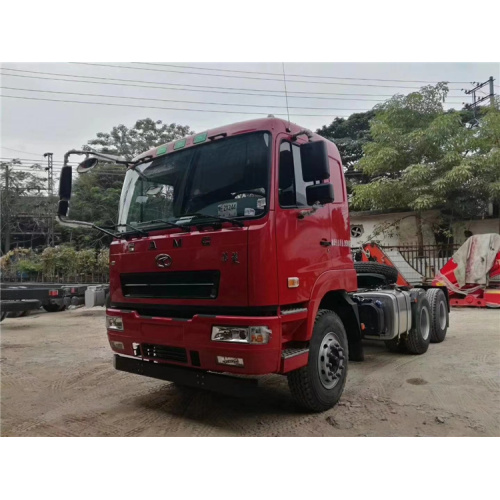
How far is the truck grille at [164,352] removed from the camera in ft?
10.9

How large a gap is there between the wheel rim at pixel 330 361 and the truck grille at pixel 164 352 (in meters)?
1.18

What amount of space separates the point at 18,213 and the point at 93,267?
25.6ft

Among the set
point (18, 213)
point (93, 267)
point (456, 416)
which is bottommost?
point (456, 416)

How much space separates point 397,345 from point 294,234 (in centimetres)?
358

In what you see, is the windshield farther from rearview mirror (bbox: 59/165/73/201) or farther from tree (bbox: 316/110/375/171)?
tree (bbox: 316/110/375/171)

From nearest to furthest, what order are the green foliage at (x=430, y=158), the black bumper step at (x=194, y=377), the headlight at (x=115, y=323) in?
the black bumper step at (x=194, y=377) < the headlight at (x=115, y=323) < the green foliage at (x=430, y=158)

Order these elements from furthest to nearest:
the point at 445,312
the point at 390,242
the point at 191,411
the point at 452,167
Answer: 1. the point at 390,242
2. the point at 452,167
3. the point at 445,312
4. the point at 191,411

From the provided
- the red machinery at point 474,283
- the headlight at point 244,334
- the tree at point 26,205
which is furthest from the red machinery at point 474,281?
the tree at point 26,205

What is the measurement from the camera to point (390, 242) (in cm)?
1625

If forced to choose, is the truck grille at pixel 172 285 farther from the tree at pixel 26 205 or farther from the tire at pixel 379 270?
the tree at pixel 26 205

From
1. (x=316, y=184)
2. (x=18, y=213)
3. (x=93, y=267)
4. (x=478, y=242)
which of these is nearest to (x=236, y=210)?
(x=316, y=184)

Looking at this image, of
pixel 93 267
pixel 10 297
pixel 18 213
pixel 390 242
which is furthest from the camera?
pixel 18 213

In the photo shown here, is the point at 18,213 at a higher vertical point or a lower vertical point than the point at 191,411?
higher

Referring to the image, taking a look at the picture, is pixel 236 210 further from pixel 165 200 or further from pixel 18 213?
pixel 18 213
